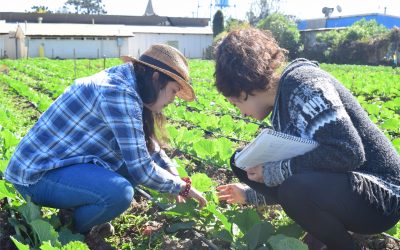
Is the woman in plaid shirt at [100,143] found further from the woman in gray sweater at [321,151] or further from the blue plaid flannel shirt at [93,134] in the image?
the woman in gray sweater at [321,151]

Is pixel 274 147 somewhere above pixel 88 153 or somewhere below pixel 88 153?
above

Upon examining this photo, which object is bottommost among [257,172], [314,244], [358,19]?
[314,244]

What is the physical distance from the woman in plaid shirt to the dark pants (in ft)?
2.31

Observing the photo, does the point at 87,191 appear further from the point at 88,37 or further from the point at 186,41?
the point at 186,41

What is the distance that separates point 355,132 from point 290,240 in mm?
511

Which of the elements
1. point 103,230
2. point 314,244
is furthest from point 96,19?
point 314,244

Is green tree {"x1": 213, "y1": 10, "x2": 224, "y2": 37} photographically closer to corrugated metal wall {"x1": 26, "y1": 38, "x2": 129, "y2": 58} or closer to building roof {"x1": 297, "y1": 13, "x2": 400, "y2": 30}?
corrugated metal wall {"x1": 26, "y1": 38, "x2": 129, "y2": 58}

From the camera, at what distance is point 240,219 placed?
2.33m

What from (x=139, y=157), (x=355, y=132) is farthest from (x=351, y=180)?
(x=139, y=157)

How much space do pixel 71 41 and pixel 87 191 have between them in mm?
36564

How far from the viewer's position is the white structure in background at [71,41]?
116 feet

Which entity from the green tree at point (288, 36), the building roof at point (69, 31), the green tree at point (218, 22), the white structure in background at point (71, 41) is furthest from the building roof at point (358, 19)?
the white structure in background at point (71, 41)

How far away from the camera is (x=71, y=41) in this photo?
3694 cm

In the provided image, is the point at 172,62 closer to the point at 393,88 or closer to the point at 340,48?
the point at 393,88
